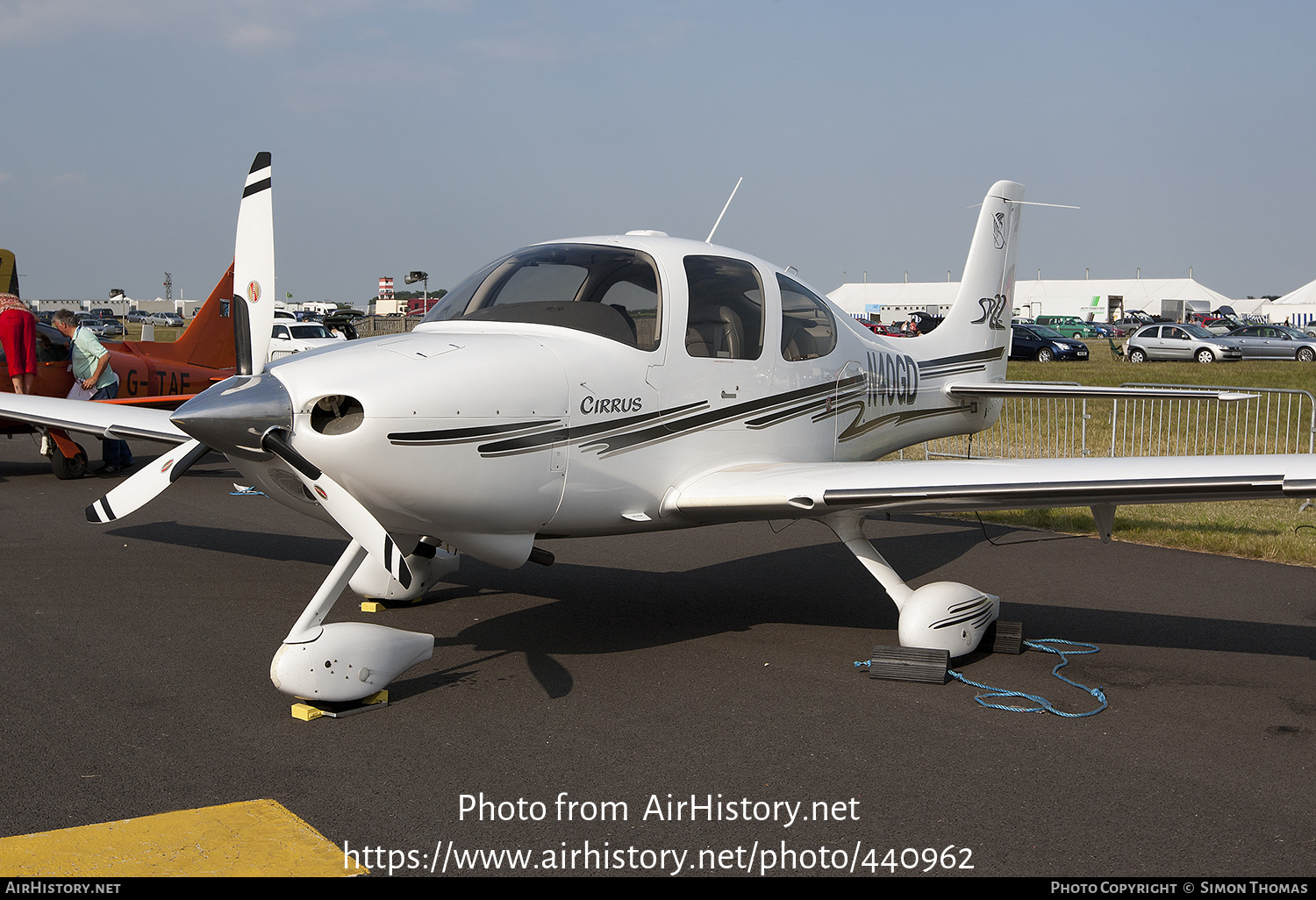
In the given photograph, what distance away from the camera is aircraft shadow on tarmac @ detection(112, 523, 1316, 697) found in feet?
19.5

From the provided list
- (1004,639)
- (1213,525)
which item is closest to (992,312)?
(1213,525)

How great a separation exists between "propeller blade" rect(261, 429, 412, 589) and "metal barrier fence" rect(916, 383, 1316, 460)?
9623 mm

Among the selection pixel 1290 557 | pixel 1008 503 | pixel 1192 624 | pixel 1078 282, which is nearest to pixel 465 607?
pixel 1008 503

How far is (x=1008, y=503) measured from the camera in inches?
210

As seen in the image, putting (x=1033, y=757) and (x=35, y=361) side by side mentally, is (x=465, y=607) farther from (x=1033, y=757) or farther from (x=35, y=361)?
(x=35, y=361)

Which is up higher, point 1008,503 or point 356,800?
point 1008,503

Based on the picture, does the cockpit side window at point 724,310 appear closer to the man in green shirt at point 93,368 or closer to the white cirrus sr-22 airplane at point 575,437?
the white cirrus sr-22 airplane at point 575,437

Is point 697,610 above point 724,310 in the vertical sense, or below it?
below

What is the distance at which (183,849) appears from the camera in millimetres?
3354

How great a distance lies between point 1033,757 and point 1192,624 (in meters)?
2.76

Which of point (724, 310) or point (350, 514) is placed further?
point (724, 310)

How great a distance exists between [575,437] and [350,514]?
1.18 metres

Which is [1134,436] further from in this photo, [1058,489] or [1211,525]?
[1058,489]

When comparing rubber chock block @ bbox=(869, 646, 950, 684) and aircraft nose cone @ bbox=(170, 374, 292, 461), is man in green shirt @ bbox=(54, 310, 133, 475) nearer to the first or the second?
aircraft nose cone @ bbox=(170, 374, 292, 461)
